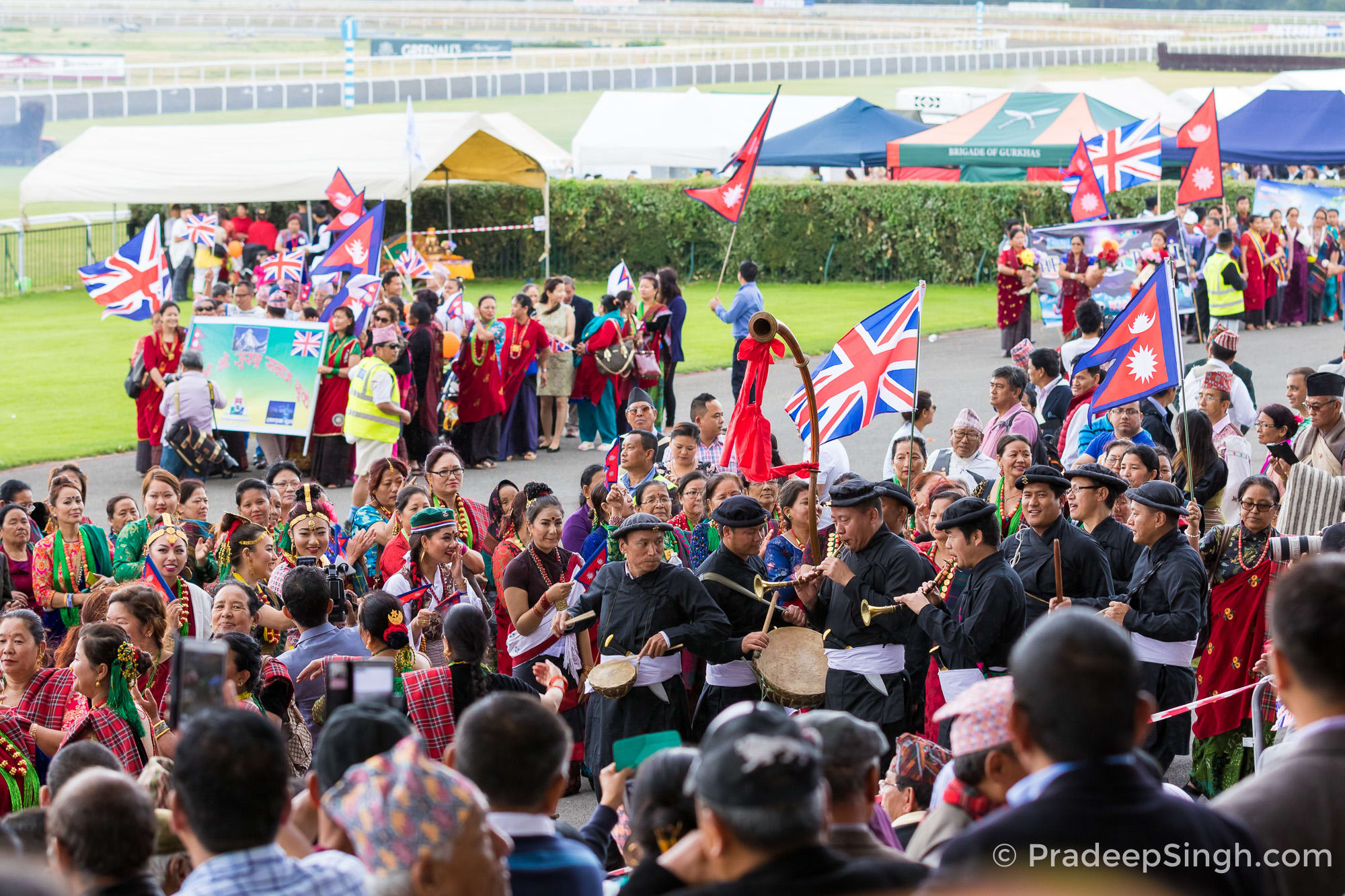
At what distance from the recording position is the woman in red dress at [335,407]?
14828 millimetres

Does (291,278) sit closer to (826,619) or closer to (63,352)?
(63,352)

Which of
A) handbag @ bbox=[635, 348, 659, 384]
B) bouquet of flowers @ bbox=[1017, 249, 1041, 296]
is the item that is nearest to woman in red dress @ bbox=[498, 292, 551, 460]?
handbag @ bbox=[635, 348, 659, 384]

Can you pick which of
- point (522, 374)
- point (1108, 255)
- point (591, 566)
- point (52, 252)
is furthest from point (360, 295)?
point (52, 252)

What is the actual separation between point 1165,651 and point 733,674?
208 centimetres

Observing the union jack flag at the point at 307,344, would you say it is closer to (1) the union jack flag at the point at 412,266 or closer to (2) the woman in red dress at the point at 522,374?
(2) the woman in red dress at the point at 522,374

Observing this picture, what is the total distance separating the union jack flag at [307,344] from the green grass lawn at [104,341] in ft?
9.66

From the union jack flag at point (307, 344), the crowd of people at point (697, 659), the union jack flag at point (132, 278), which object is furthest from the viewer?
the union jack flag at point (132, 278)

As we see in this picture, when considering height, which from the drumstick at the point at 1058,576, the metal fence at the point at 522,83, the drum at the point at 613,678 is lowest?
the drum at the point at 613,678

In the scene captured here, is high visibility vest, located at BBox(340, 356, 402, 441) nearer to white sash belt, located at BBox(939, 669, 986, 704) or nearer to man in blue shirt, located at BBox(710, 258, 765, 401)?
man in blue shirt, located at BBox(710, 258, 765, 401)

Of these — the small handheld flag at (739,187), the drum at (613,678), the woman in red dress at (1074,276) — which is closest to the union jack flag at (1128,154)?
the woman in red dress at (1074,276)

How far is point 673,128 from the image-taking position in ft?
122

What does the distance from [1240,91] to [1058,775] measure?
40.5 meters

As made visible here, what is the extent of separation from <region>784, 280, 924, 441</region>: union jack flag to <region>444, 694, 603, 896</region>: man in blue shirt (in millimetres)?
5651

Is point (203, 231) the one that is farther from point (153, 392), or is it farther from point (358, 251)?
point (153, 392)
